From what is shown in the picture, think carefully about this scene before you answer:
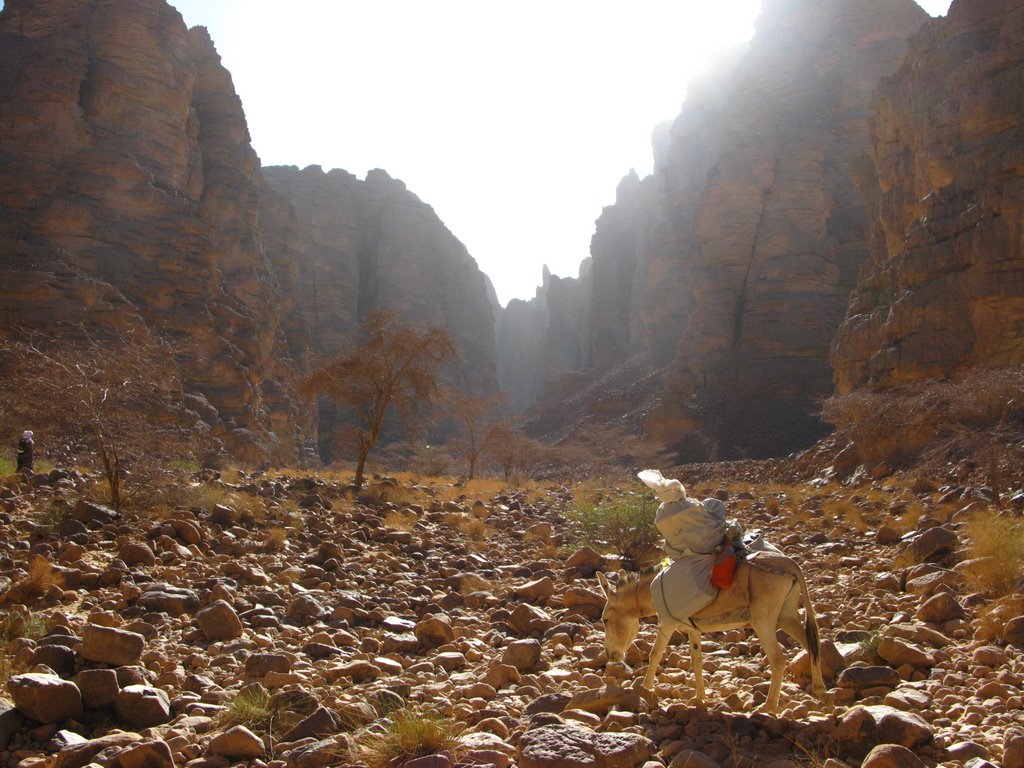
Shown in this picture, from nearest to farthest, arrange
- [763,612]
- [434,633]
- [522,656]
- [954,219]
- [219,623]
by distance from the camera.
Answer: [763,612], [522,656], [219,623], [434,633], [954,219]

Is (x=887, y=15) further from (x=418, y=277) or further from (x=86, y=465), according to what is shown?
(x=86, y=465)

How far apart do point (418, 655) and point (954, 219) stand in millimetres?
22729

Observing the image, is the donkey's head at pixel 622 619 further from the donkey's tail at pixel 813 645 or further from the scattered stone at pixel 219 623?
the scattered stone at pixel 219 623

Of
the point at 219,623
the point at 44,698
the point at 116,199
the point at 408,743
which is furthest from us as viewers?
the point at 116,199

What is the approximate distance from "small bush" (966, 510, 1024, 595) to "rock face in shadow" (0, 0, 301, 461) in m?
26.1

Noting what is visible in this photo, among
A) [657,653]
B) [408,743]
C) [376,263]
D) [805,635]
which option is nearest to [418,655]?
[657,653]

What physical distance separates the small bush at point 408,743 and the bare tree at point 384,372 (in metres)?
15.5

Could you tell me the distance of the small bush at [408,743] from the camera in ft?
11.6

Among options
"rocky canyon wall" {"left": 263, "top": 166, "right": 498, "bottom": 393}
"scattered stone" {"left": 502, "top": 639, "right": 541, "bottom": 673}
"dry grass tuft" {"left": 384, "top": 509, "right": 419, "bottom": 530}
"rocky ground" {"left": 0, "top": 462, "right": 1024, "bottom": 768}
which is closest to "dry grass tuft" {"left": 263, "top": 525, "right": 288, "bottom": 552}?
"rocky ground" {"left": 0, "top": 462, "right": 1024, "bottom": 768}

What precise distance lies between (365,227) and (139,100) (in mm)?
50391

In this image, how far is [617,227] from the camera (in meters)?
94.1

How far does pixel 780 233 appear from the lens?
4844 centimetres

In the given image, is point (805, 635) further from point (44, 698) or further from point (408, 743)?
point (44, 698)

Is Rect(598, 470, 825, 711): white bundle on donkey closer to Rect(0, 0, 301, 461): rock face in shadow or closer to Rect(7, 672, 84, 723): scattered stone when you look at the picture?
Rect(7, 672, 84, 723): scattered stone
